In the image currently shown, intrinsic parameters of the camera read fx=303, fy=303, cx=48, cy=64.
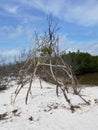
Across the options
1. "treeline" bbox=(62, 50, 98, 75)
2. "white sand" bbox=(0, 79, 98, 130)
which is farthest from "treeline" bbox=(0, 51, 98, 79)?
"white sand" bbox=(0, 79, 98, 130)

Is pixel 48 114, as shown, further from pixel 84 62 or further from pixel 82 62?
pixel 84 62

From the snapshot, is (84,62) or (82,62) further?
(84,62)

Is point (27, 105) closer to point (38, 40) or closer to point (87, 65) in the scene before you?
point (38, 40)

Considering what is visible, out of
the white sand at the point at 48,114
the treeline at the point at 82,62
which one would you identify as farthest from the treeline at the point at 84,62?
the white sand at the point at 48,114

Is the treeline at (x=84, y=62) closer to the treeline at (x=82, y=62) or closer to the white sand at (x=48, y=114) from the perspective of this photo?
the treeline at (x=82, y=62)

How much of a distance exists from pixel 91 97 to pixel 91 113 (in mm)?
1773

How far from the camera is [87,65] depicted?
24375mm

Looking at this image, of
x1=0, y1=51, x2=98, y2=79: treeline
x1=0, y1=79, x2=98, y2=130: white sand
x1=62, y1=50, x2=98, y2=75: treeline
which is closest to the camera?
x1=0, y1=79, x2=98, y2=130: white sand

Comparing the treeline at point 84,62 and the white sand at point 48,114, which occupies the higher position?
the treeline at point 84,62

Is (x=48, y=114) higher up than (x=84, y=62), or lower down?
lower down

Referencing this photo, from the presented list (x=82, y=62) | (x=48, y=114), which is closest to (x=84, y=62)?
(x=82, y=62)

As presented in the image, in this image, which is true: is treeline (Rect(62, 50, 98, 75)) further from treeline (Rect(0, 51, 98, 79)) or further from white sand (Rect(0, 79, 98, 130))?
white sand (Rect(0, 79, 98, 130))

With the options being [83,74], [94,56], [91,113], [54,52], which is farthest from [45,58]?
[94,56]

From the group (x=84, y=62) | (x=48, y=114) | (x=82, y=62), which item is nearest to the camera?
(x=48, y=114)
